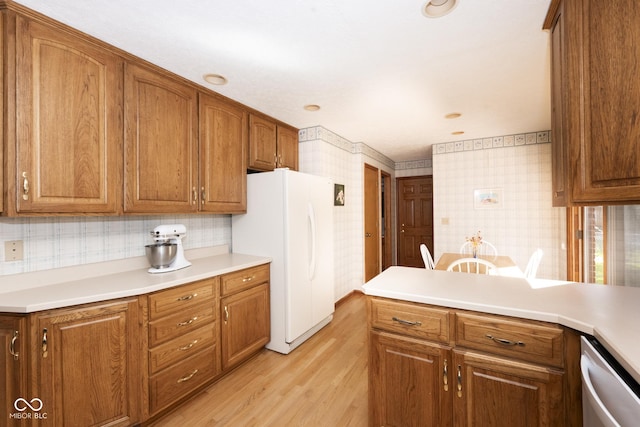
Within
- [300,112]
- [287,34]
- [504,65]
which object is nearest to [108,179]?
[287,34]

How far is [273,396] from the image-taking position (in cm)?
204

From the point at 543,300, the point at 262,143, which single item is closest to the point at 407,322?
the point at 543,300

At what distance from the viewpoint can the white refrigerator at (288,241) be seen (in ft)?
8.61

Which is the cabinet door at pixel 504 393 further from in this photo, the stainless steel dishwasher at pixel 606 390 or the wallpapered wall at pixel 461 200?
the wallpapered wall at pixel 461 200

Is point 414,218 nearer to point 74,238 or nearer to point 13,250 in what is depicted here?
point 74,238

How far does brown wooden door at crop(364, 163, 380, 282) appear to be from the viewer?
4.55 meters

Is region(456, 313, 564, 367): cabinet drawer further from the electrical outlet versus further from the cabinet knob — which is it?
the electrical outlet

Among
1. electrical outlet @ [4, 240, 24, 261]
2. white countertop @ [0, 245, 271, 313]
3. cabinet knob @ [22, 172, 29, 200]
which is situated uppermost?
cabinet knob @ [22, 172, 29, 200]

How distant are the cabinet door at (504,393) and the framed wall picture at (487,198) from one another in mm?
3425

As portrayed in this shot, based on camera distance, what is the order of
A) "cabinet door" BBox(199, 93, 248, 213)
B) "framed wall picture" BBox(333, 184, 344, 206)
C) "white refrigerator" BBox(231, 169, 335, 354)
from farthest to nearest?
1. "framed wall picture" BBox(333, 184, 344, 206)
2. "white refrigerator" BBox(231, 169, 335, 354)
3. "cabinet door" BBox(199, 93, 248, 213)

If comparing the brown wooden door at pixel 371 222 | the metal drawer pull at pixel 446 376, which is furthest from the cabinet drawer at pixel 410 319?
the brown wooden door at pixel 371 222

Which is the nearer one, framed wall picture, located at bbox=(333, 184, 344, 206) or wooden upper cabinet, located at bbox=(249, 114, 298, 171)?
wooden upper cabinet, located at bbox=(249, 114, 298, 171)

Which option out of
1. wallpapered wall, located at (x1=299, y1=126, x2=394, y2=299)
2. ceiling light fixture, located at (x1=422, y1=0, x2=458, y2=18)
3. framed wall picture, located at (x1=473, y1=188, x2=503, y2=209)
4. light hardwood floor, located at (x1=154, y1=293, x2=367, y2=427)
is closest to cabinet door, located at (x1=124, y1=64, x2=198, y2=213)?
light hardwood floor, located at (x1=154, y1=293, x2=367, y2=427)

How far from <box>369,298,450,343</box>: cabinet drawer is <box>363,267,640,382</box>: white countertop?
4 centimetres
